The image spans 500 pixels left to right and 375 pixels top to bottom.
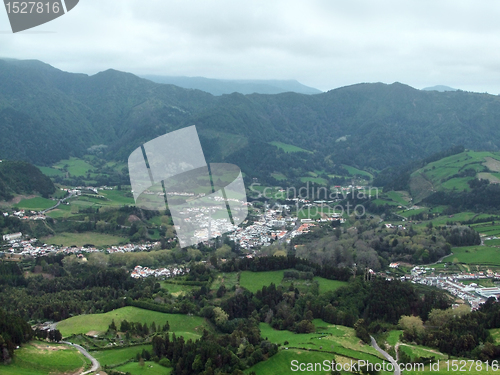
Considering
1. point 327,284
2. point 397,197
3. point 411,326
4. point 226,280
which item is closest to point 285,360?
point 411,326

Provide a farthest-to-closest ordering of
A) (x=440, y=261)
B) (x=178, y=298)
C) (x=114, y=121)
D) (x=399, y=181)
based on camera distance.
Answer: (x=114, y=121) < (x=399, y=181) < (x=440, y=261) < (x=178, y=298)

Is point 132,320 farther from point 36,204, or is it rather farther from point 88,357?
point 36,204

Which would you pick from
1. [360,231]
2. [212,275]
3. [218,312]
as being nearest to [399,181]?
[360,231]

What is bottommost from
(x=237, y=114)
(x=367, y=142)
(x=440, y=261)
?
(x=440, y=261)

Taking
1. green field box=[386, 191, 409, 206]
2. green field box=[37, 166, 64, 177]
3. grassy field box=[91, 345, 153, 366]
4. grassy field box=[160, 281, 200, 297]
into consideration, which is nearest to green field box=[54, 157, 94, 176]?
green field box=[37, 166, 64, 177]

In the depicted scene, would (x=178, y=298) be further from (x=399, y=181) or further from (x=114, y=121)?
(x=114, y=121)

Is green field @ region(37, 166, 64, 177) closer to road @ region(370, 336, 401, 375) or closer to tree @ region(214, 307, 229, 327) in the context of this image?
tree @ region(214, 307, 229, 327)
